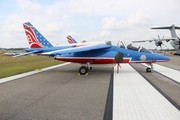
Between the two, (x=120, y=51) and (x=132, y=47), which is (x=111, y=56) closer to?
(x=120, y=51)

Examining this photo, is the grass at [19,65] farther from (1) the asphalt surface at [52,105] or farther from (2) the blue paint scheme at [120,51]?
(1) the asphalt surface at [52,105]

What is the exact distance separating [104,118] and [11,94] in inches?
147

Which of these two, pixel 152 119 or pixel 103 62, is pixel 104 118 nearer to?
pixel 152 119

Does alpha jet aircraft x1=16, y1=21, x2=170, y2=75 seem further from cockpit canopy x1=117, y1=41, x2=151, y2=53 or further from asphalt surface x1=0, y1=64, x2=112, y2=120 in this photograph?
asphalt surface x1=0, y1=64, x2=112, y2=120

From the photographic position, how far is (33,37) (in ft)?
44.6

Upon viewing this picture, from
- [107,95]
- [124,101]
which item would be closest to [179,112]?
[124,101]

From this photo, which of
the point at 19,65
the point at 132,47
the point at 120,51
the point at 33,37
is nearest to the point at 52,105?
the point at 120,51

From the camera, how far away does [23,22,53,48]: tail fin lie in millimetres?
13430

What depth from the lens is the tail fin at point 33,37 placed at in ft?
44.1

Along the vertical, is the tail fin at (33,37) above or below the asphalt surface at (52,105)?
above

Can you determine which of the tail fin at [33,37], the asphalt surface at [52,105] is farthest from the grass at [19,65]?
the asphalt surface at [52,105]

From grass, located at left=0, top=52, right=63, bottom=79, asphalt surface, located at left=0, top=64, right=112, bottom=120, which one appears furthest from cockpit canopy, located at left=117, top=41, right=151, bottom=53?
grass, located at left=0, top=52, right=63, bottom=79

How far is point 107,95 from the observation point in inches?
221

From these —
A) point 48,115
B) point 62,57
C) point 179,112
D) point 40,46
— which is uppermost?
point 40,46
